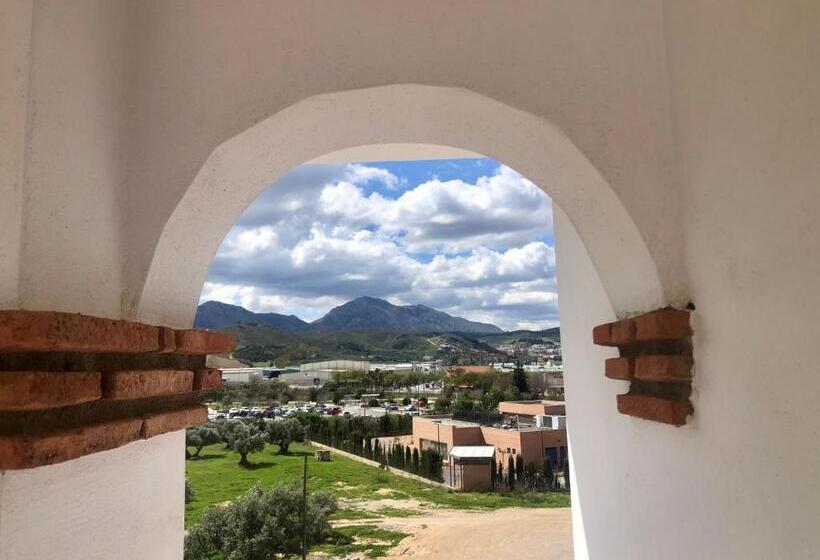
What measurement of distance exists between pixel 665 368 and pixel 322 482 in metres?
15.7

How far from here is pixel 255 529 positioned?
1263 centimetres

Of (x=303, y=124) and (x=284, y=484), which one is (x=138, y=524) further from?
(x=284, y=484)

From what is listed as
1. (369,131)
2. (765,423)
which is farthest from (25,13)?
(765,423)

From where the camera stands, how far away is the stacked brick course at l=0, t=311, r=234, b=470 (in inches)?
42.0

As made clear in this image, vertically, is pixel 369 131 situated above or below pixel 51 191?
above

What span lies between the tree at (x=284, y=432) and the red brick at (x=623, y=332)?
1252cm

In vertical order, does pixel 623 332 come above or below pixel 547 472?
above

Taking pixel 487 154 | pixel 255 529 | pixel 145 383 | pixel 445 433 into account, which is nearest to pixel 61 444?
pixel 145 383

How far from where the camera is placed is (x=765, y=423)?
1138 mm

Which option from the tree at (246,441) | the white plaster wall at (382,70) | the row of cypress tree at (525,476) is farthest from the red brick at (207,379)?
the row of cypress tree at (525,476)

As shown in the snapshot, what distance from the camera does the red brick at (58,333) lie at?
106 centimetres

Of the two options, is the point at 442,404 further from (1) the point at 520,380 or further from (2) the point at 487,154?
(2) the point at 487,154

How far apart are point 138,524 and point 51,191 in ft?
2.89

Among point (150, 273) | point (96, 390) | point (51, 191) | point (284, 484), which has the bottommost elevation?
point (284, 484)
